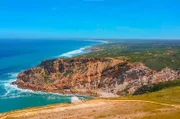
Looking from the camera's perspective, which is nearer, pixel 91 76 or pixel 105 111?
pixel 105 111

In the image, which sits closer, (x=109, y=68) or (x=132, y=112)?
(x=132, y=112)

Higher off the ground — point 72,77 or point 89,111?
point 89,111

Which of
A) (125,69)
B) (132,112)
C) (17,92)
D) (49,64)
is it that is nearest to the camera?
(132,112)

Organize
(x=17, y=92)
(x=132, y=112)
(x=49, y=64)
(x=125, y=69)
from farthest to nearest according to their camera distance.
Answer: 1. (x=49, y=64)
2. (x=125, y=69)
3. (x=17, y=92)
4. (x=132, y=112)

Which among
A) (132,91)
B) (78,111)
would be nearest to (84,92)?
(132,91)

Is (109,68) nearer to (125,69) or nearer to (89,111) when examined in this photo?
(125,69)

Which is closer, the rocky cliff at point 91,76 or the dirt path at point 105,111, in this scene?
the dirt path at point 105,111

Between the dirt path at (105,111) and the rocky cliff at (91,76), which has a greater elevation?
the dirt path at (105,111)
